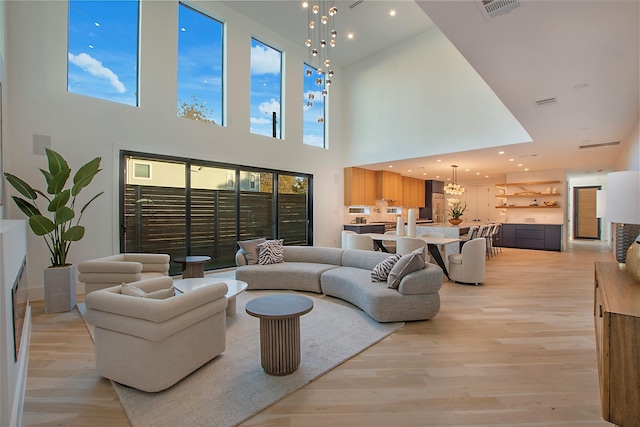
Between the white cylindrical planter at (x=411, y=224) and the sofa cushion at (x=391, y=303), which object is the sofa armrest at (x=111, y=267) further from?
the white cylindrical planter at (x=411, y=224)

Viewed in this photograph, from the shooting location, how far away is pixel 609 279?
228 cm

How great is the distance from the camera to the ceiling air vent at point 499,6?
7.15ft

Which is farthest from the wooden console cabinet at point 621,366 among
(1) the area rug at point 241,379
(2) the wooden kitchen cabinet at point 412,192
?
(2) the wooden kitchen cabinet at point 412,192

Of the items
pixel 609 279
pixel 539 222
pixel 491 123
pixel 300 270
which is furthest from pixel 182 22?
pixel 539 222

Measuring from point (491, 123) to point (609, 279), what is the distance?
5.03 m

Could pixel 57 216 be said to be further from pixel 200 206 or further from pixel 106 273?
pixel 200 206

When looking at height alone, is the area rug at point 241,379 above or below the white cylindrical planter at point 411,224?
below

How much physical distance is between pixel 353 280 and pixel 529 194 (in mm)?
9325

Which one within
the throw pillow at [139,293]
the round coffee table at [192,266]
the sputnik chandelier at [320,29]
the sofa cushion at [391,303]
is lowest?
the sofa cushion at [391,303]

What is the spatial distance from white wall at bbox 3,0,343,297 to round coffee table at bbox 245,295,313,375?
3.99 metres

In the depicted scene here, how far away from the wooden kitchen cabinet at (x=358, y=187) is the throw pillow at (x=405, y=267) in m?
5.64

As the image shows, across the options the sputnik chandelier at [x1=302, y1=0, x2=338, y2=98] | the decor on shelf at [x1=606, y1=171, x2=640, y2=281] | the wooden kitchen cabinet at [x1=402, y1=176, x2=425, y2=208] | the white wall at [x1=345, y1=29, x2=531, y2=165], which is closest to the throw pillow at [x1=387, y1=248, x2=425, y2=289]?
the decor on shelf at [x1=606, y1=171, x2=640, y2=281]

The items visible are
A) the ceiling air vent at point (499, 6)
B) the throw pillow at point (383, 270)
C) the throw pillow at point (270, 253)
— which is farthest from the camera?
the throw pillow at point (270, 253)

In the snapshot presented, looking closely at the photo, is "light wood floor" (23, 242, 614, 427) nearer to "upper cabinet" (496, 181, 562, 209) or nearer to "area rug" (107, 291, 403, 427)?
"area rug" (107, 291, 403, 427)
